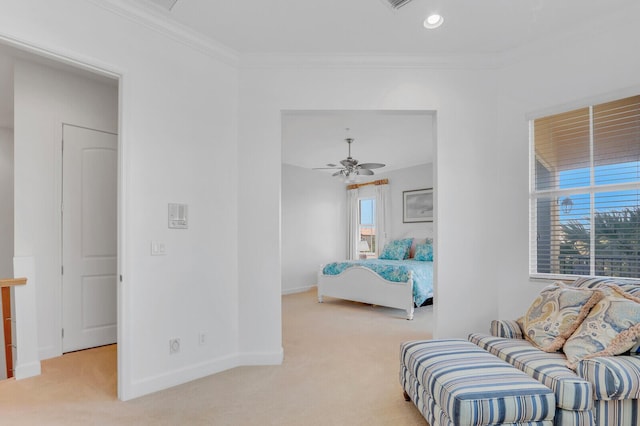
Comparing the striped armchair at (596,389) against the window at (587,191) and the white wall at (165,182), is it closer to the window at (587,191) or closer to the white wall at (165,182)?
the window at (587,191)

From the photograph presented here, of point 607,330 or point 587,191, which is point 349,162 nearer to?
point 587,191

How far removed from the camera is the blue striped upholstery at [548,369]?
179cm

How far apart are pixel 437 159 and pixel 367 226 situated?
5.38 metres

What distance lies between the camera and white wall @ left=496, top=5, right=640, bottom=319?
2742 millimetres

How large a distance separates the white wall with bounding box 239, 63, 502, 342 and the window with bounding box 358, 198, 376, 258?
508 centimetres

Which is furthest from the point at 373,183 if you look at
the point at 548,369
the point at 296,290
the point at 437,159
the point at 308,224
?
the point at 548,369

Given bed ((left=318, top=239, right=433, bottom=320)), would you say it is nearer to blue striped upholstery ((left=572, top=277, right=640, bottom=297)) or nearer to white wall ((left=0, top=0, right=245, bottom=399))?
white wall ((left=0, top=0, right=245, bottom=399))

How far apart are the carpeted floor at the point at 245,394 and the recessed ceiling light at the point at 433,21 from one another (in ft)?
8.99

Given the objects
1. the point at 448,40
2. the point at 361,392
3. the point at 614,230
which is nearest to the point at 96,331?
the point at 361,392

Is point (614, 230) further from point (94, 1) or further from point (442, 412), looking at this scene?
point (94, 1)

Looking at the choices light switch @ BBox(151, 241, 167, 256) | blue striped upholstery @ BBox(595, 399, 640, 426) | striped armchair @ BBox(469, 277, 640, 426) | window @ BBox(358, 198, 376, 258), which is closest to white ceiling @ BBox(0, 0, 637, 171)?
light switch @ BBox(151, 241, 167, 256)

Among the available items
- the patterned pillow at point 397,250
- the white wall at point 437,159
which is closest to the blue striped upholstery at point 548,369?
the white wall at point 437,159

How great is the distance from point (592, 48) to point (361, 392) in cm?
314

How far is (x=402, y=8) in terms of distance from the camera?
262 centimetres
